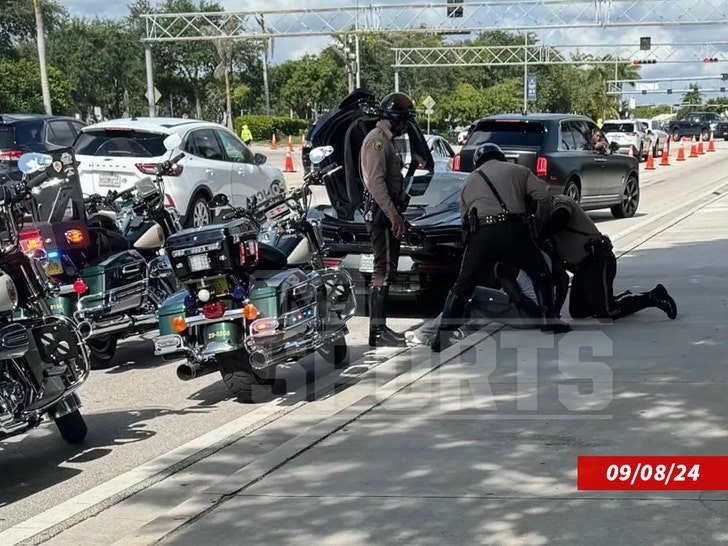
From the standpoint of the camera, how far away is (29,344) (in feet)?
19.8

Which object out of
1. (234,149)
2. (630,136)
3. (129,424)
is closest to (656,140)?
(630,136)

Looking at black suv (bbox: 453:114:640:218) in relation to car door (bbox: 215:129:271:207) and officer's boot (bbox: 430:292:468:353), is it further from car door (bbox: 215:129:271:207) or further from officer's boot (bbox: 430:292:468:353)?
officer's boot (bbox: 430:292:468:353)

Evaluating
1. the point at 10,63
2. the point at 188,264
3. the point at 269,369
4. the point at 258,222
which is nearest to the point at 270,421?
the point at 269,369

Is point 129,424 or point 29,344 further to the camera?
point 129,424

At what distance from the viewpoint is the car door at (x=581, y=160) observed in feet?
57.7

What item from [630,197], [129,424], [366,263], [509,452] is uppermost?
[366,263]

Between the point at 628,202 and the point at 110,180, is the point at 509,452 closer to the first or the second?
the point at 110,180

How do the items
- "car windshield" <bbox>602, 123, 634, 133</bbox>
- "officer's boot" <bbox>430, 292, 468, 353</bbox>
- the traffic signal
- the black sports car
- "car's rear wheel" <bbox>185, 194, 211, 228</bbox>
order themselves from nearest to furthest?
"officer's boot" <bbox>430, 292, 468, 353</bbox>, the black sports car, "car's rear wheel" <bbox>185, 194, 211, 228</bbox>, the traffic signal, "car windshield" <bbox>602, 123, 634, 133</bbox>

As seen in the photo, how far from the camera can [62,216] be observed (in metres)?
8.29

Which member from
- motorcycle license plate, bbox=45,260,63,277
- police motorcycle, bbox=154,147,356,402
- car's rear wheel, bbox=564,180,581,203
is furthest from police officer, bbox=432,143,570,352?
car's rear wheel, bbox=564,180,581,203

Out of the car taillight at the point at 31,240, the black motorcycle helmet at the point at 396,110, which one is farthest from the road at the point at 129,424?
the black motorcycle helmet at the point at 396,110

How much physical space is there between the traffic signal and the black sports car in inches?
1328

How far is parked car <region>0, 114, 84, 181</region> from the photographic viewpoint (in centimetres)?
1850
